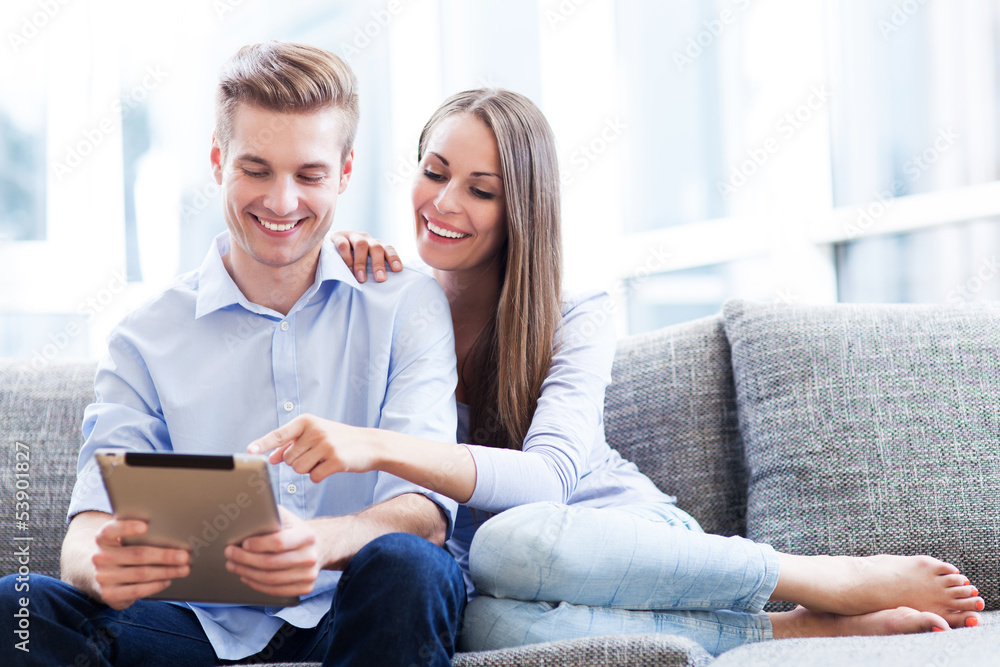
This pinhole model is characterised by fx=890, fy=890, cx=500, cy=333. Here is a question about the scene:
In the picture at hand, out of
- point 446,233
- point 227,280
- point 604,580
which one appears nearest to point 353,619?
point 604,580

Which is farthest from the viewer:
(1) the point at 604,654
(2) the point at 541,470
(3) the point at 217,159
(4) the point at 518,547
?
(3) the point at 217,159

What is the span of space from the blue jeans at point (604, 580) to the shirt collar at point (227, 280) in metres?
0.46

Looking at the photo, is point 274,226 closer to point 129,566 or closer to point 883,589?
point 129,566

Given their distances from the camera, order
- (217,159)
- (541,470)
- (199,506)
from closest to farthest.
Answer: (199,506)
(541,470)
(217,159)

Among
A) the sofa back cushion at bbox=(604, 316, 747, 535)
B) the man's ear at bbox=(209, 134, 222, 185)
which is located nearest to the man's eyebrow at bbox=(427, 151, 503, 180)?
the man's ear at bbox=(209, 134, 222, 185)

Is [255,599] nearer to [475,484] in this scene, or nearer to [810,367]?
[475,484]

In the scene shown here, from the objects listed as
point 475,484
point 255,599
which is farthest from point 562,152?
point 255,599

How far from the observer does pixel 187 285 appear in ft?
4.54

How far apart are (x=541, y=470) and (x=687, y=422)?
1.46ft

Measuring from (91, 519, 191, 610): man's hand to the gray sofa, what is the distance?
2.10ft

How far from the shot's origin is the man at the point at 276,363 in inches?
46.3

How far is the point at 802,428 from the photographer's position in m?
1.51

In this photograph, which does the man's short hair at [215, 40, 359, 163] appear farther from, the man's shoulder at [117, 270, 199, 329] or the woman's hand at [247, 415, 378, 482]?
the woman's hand at [247, 415, 378, 482]

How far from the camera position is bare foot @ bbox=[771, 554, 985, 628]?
1294mm
